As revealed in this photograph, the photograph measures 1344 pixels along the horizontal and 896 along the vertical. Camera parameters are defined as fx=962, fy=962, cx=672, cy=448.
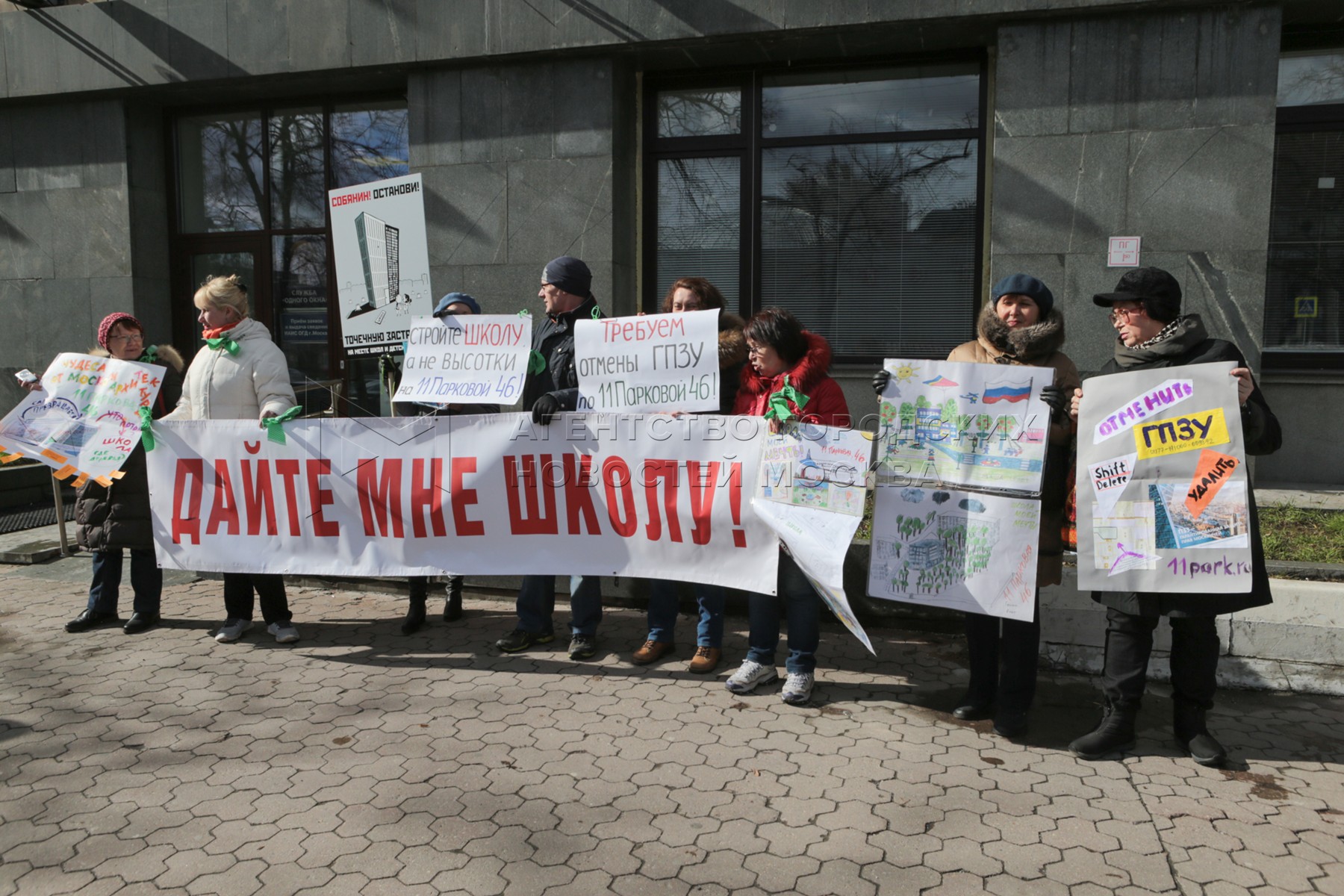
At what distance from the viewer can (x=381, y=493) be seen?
508cm

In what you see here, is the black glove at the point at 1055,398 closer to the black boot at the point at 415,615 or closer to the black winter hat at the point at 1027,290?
the black winter hat at the point at 1027,290

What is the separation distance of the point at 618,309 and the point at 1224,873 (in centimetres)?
692

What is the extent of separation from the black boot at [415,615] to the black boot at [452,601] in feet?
0.59

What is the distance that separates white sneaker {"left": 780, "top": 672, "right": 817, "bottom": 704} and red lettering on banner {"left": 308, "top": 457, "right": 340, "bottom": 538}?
99.0 inches

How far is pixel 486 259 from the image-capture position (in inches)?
356

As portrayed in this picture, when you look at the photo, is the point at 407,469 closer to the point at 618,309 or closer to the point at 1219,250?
the point at 618,309

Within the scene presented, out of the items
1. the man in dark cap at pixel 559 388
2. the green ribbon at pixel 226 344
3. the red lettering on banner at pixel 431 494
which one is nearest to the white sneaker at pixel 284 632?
the red lettering on banner at pixel 431 494

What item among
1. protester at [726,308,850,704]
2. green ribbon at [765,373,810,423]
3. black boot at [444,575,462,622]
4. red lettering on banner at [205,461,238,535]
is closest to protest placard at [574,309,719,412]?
protester at [726,308,850,704]

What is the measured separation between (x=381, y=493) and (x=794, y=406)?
7.40 ft

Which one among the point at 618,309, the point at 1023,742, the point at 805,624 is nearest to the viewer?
the point at 1023,742

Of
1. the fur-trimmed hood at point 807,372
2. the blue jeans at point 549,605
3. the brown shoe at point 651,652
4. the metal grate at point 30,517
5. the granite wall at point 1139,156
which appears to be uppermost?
the granite wall at point 1139,156

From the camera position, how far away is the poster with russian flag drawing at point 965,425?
393cm

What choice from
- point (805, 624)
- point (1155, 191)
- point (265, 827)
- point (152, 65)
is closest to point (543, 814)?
point (265, 827)

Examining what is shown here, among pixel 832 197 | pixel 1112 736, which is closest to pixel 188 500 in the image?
pixel 1112 736
